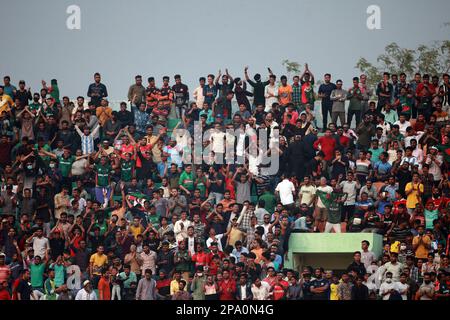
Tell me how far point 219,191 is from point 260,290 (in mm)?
4122

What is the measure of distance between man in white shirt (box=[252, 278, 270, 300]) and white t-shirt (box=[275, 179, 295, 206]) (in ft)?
10.9

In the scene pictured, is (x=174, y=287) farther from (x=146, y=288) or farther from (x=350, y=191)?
(x=350, y=191)

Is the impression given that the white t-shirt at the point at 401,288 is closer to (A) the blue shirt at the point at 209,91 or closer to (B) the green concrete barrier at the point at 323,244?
(B) the green concrete barrier at the point at 323,244

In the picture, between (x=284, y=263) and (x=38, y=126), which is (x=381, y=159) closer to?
(x=284, y=263)

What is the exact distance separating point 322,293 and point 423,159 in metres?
5.29

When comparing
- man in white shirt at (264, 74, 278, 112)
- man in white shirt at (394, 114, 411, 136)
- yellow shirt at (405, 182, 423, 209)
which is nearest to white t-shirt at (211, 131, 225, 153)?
man in white shirt at (264, 74, 278, 112)

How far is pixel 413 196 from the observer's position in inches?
1222

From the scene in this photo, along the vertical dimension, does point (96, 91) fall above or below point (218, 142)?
above

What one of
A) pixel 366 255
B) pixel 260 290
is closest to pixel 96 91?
pixel 260 290

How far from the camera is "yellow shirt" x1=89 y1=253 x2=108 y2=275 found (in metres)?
29.8

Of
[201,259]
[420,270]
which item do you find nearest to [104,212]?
[201,259]

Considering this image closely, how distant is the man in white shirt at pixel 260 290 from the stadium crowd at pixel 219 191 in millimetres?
29

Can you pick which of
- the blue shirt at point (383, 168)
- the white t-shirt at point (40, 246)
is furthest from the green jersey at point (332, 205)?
the white t-shirt at point (40, 246)

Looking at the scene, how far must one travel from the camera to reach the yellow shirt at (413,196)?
31.0 metres
